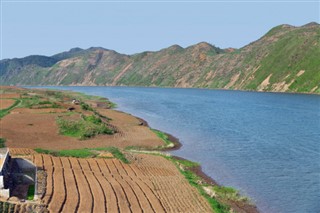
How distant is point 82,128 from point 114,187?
27640mm

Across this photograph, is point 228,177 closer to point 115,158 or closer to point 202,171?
point 202,171

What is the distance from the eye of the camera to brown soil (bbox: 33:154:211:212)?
23.5m

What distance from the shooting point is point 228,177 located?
116ft

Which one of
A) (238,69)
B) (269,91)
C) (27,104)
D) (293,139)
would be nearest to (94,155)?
(293,139)

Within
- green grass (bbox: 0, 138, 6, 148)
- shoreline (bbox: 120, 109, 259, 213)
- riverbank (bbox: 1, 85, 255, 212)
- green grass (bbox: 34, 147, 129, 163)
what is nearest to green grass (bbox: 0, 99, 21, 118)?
riverbank (bbox: 1, 85, 255, 212)

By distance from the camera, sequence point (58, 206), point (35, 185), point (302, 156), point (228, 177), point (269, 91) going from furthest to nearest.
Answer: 1. point (269, 91)
2. point (302, 156)
3. point (228, 177)
4. point (35, 185)
5. point (58, 206)

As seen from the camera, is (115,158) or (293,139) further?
(293,139)

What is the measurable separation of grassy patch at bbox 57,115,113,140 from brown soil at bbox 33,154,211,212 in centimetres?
1613

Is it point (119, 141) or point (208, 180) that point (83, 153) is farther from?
point (119, 141)

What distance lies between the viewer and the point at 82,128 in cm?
5366

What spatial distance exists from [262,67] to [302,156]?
122 m

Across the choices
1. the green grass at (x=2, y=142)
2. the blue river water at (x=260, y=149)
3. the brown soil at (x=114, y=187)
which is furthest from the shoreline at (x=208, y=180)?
the green grass at (x=2, y=142)

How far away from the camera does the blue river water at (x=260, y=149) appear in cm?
3086

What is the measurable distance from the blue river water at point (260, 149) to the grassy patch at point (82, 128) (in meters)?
9.95
